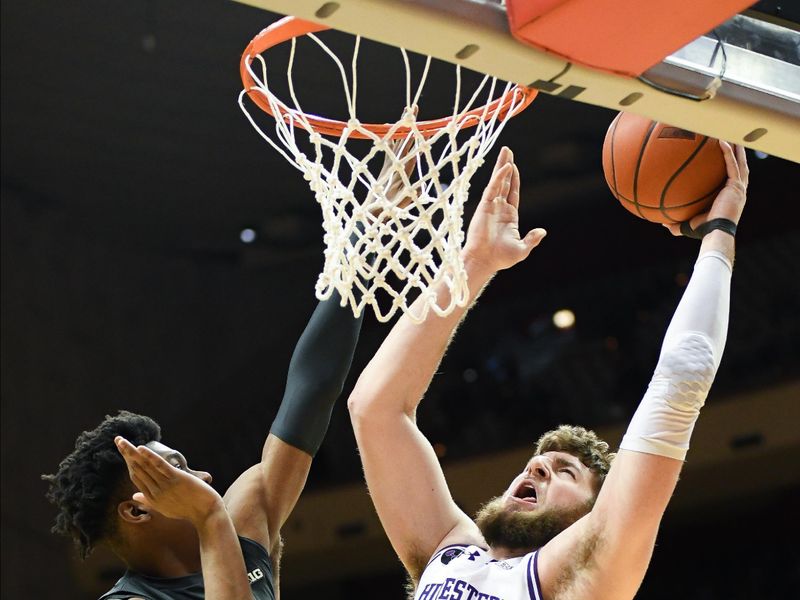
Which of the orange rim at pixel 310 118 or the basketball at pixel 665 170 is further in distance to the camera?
the orange rim at pixel 310 118

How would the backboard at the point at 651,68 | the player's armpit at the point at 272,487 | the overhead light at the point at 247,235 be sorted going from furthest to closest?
the overhead light at the point at 247,235, the player's armpit at the point at 272,487, the backboard at the point at 651,68

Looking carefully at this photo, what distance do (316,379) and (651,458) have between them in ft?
3.10

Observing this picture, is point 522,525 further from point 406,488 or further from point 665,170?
point 665,170

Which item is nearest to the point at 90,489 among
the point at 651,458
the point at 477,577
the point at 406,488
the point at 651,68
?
the point at 406,488

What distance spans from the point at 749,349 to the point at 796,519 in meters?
1.16

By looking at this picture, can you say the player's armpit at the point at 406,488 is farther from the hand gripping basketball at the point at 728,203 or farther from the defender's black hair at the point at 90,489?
the hand gripping basketball at the point at 728,203

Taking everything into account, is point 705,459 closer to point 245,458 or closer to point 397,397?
point 245,458

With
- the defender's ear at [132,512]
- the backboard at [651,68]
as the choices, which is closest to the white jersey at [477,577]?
the defender's ear at [132,512]

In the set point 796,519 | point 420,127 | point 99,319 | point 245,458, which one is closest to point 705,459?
point 796,519

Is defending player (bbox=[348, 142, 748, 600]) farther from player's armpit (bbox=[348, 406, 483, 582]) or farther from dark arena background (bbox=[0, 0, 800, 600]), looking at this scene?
dark arena background (bbox=[0, 0, 800, 600])

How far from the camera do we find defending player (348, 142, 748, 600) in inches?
74.6

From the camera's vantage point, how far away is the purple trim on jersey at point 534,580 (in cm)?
203

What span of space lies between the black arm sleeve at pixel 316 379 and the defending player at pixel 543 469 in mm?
219

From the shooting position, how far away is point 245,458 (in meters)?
A: 8.09
